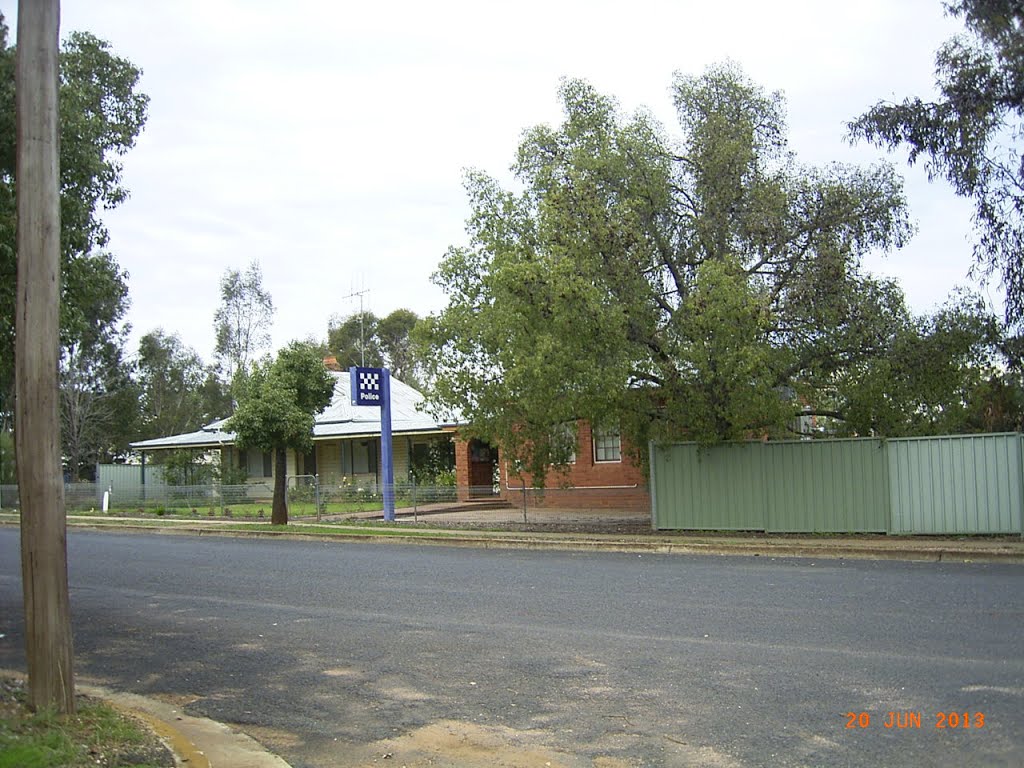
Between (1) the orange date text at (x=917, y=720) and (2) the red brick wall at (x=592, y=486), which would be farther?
(2) the red brick wall at (x=592, y=486)

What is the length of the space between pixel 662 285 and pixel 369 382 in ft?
33.7

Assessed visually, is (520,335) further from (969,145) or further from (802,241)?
(969,145)

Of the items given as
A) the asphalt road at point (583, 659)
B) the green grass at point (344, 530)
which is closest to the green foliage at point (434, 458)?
the green grass at point (344, 530)

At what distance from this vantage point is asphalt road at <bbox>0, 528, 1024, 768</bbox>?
6625 mm

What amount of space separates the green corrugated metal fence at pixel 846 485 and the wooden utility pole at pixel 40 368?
Result: 1628cm

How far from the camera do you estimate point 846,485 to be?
2011 cm

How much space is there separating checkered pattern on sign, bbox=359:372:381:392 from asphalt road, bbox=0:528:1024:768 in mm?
12892

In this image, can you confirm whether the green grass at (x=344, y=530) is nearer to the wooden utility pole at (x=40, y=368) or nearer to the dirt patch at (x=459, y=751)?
the dirt patch at (x=459, y=751)

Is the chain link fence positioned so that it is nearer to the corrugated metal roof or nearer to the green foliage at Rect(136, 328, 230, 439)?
the corrugated metal roof

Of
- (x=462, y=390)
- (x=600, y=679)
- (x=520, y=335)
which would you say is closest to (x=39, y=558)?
(x=600, y=679)

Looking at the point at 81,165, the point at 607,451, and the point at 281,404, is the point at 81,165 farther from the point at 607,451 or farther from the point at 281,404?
the point at 607,451

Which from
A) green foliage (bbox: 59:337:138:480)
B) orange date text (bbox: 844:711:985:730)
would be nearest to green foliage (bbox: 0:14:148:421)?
orange date text (bbox: 844:711:985:730)

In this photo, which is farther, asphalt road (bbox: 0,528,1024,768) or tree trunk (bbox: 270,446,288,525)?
tree trunk (bbox: 270,446,288,525)

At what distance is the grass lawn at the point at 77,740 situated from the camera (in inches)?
229
